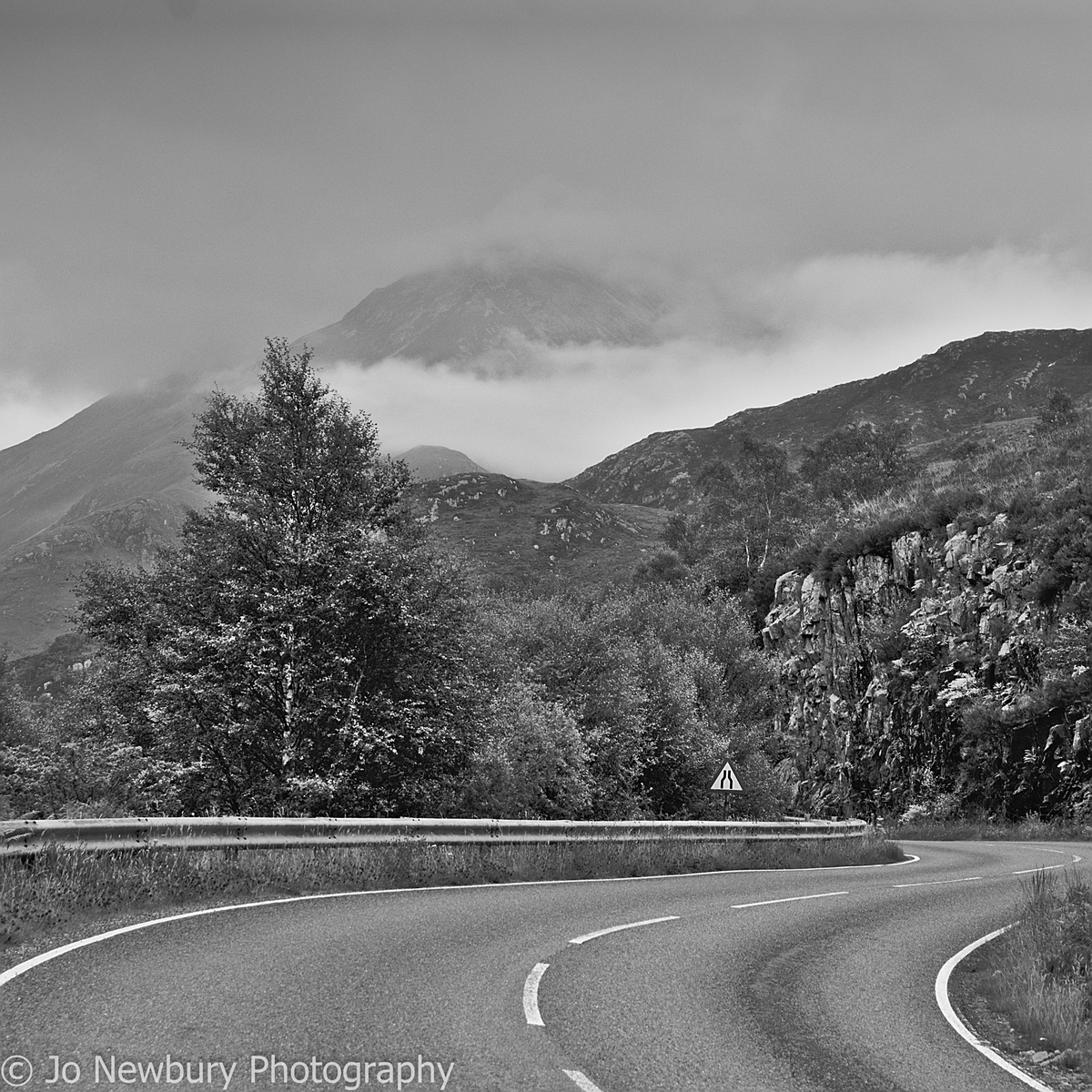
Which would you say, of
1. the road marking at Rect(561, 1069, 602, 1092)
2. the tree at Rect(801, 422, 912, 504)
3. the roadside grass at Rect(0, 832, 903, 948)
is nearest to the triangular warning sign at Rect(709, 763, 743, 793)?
the roadside grass at Rect(0, 832, 903, 948)

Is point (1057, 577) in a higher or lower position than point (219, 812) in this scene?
higher

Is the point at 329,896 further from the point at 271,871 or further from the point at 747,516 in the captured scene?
the point at 747,516

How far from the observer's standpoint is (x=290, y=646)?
20.8 meters

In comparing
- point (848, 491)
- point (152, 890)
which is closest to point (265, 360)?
point (152, 890)

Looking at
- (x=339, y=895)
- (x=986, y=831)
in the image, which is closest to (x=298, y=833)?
(x=339, y=895)

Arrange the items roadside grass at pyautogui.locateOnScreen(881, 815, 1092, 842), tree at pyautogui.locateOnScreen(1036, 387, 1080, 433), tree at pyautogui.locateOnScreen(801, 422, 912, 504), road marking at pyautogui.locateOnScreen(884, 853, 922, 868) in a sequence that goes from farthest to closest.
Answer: tree at pyautogui.locateOnScreen(801, 422, 912, 504) < tree at pyautogui.locateOnScreen(1036, 387, 1080, 433) < roadside grass at pyautogui.locateOnScreen(881, 815, 1092, 842) < road marking at pyautogui.locateOnScreen(884, 853, 922, 868)

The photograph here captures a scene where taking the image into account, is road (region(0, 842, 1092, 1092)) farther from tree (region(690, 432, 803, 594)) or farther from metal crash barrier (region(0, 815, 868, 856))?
tree (region(690, 432, 803, 594))

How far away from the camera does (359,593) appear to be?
869 inches

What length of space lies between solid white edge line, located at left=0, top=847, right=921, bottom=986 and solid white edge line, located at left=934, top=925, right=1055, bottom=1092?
718 cm

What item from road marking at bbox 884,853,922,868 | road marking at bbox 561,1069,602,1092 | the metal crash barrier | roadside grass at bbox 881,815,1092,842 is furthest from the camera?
roadside grass at bbox 881,815,1092,842

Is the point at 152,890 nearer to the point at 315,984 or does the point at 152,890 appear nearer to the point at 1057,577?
the point at 315,984

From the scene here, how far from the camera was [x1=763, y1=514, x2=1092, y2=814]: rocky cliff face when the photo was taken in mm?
35531

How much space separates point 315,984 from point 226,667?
14.3m

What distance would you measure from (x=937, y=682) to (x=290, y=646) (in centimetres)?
3092
